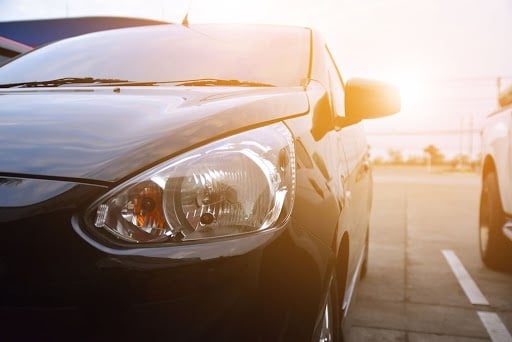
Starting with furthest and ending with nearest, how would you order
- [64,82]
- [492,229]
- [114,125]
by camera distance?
[492,229], [64,82], [114,125]

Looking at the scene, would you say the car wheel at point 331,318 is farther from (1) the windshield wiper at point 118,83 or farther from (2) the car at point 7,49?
(2) the car at point 7,49

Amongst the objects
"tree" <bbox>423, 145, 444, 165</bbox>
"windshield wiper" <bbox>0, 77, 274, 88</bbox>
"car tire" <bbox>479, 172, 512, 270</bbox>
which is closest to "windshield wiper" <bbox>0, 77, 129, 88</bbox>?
"windshield wiper" <bbox>0, 77, 274, 88</bbox>

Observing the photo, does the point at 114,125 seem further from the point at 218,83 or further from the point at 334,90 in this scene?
the point at 334,90

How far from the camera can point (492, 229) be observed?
4391mm

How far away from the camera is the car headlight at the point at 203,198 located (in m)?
1.25

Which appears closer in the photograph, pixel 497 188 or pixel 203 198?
pixel 203 198

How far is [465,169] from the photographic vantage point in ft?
146

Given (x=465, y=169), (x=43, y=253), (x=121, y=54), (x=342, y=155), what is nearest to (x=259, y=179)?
(x=43, y=253)

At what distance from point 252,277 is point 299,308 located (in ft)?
0.77

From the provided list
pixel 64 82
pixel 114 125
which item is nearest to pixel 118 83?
pixel 64 82

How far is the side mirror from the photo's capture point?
2.48m

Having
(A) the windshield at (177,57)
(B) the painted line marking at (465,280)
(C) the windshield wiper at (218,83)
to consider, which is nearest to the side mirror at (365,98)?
(A) the windshield at (177,57)

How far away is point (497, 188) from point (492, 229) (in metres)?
0.37

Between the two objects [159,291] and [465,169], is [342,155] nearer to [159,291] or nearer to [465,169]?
[159,291]
